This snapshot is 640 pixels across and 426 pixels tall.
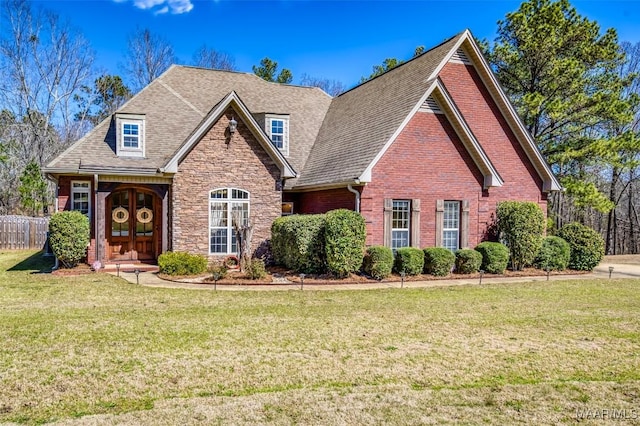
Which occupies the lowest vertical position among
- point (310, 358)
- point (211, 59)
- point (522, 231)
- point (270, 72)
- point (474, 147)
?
point (310, 358)

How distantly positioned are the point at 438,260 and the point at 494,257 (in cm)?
213

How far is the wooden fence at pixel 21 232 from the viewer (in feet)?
79.2

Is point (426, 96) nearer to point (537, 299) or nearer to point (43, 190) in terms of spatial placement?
point (537, 299)

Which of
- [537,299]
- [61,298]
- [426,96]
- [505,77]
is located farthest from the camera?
[505,77]

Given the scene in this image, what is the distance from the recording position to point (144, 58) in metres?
38.7

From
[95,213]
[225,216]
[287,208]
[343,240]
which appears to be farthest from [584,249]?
[95,213]

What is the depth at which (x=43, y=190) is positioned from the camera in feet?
93.8

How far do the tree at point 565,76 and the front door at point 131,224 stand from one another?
56.3 feet

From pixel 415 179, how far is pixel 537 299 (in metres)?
5.77

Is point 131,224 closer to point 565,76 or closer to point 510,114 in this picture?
point 510,114

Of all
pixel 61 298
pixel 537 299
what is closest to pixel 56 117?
pixel 61 298

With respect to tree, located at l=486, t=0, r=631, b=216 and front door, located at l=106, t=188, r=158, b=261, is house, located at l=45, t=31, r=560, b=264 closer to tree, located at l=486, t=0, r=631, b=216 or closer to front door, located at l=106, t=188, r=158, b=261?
front door, located at l=106, t=188, r=158, b=261

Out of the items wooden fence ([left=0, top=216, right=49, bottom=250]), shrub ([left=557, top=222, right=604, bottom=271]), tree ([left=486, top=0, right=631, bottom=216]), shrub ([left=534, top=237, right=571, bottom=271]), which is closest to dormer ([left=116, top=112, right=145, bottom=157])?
wooden fence ([left=0, top=216, right=49, bottom=250])

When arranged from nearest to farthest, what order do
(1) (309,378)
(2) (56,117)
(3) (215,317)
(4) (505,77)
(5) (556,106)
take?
1. (1) (309,378)
2. (3) (215,317)
3. (5) (556,106)
4. (4) (505,77)
5. (2) (56,117)
